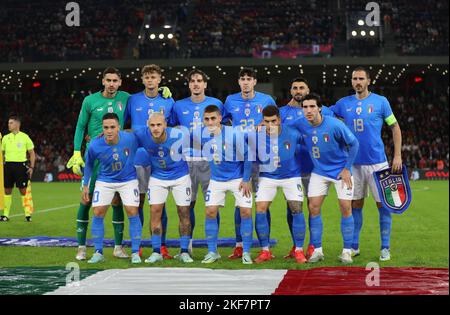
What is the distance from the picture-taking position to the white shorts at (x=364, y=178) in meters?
8.62

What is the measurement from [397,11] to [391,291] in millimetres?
33735

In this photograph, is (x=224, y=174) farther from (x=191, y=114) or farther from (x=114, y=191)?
(x=114, y=191)

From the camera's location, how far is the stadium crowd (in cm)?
3328

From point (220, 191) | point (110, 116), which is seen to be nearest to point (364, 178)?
point (220, 191)

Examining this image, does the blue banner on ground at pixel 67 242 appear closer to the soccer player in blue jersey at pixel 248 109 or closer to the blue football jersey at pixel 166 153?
the soccer player in blue jersey at pixel 248 109

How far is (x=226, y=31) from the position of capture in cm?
3784

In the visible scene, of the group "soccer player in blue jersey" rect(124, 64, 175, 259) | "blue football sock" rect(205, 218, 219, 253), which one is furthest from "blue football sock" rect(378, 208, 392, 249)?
"soccer player in blue jersey" rect(124, 64, 175, 259)

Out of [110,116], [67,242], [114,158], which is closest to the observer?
[110,116]

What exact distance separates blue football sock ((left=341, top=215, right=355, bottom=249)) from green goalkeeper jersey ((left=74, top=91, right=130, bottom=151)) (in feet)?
9.58

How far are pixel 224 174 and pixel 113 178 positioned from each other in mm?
1283

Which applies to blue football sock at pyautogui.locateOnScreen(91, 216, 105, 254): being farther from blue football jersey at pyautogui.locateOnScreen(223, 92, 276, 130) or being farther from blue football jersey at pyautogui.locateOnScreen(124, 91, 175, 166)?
blue football jersey at pyautogui.locateOnScreen(223, 92, 276, 130)

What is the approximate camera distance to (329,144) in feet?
26.9
